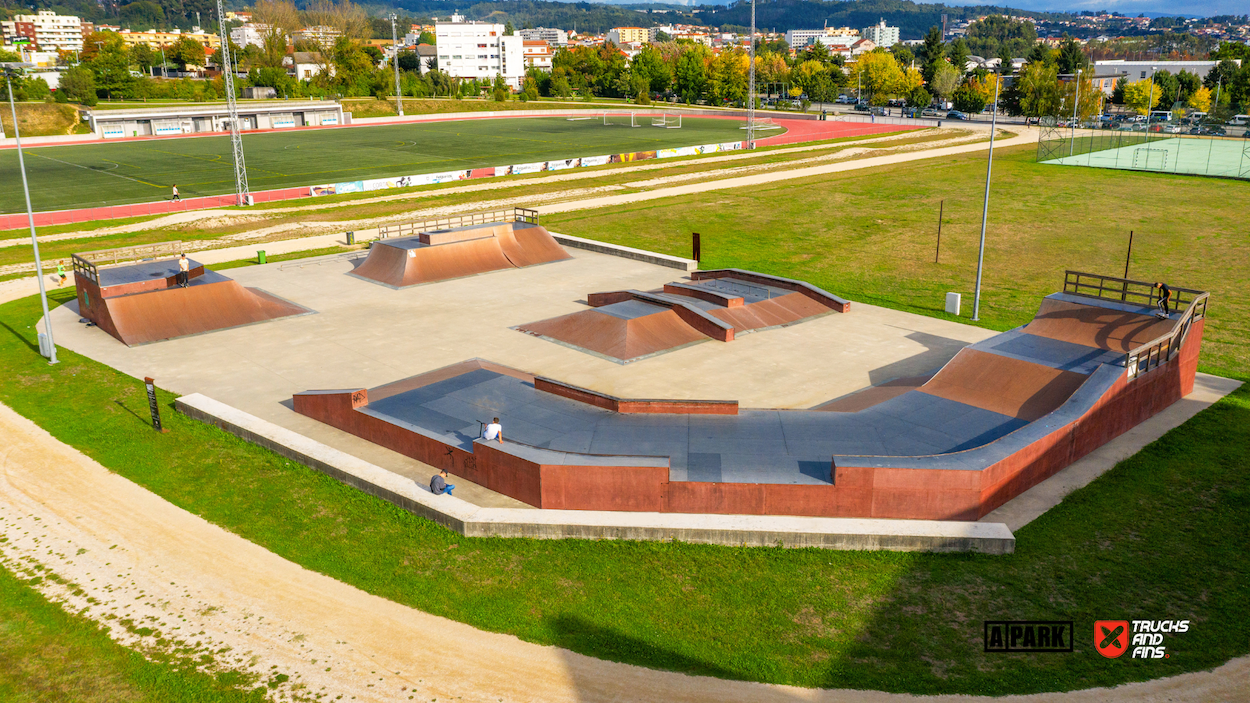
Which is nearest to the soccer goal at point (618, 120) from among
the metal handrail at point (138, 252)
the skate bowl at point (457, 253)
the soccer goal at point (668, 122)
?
the soccer goal at point (668, 122)

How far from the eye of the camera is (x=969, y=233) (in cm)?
4550

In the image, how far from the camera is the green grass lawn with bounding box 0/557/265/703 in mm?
12070

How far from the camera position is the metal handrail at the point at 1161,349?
20.2m

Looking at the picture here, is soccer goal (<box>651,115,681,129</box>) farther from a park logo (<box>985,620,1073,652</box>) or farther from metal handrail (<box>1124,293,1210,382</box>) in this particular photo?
a park logo (<box>985,620,1073,652</box>)

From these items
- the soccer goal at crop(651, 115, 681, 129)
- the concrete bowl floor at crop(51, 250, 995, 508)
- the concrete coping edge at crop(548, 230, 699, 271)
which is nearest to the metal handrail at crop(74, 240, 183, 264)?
the concrete bowl floor at crop(51, 250, 995, 508)

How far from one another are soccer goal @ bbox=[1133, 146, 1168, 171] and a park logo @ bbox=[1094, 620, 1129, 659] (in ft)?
220

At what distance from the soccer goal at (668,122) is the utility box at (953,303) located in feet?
273

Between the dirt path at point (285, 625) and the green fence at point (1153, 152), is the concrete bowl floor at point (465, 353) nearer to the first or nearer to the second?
the dirt path at point (285, 625)

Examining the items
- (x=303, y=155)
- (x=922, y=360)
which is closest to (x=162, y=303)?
(x=922, y=360)

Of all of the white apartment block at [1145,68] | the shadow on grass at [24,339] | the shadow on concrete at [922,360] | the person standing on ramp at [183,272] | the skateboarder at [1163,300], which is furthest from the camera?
the white apartment block at [1145,68]

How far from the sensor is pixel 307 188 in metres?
58.9

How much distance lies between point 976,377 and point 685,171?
50.8 meters

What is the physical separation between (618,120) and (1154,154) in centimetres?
→ 7093

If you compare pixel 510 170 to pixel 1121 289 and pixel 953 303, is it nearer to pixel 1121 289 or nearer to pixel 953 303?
pixel 953 303
